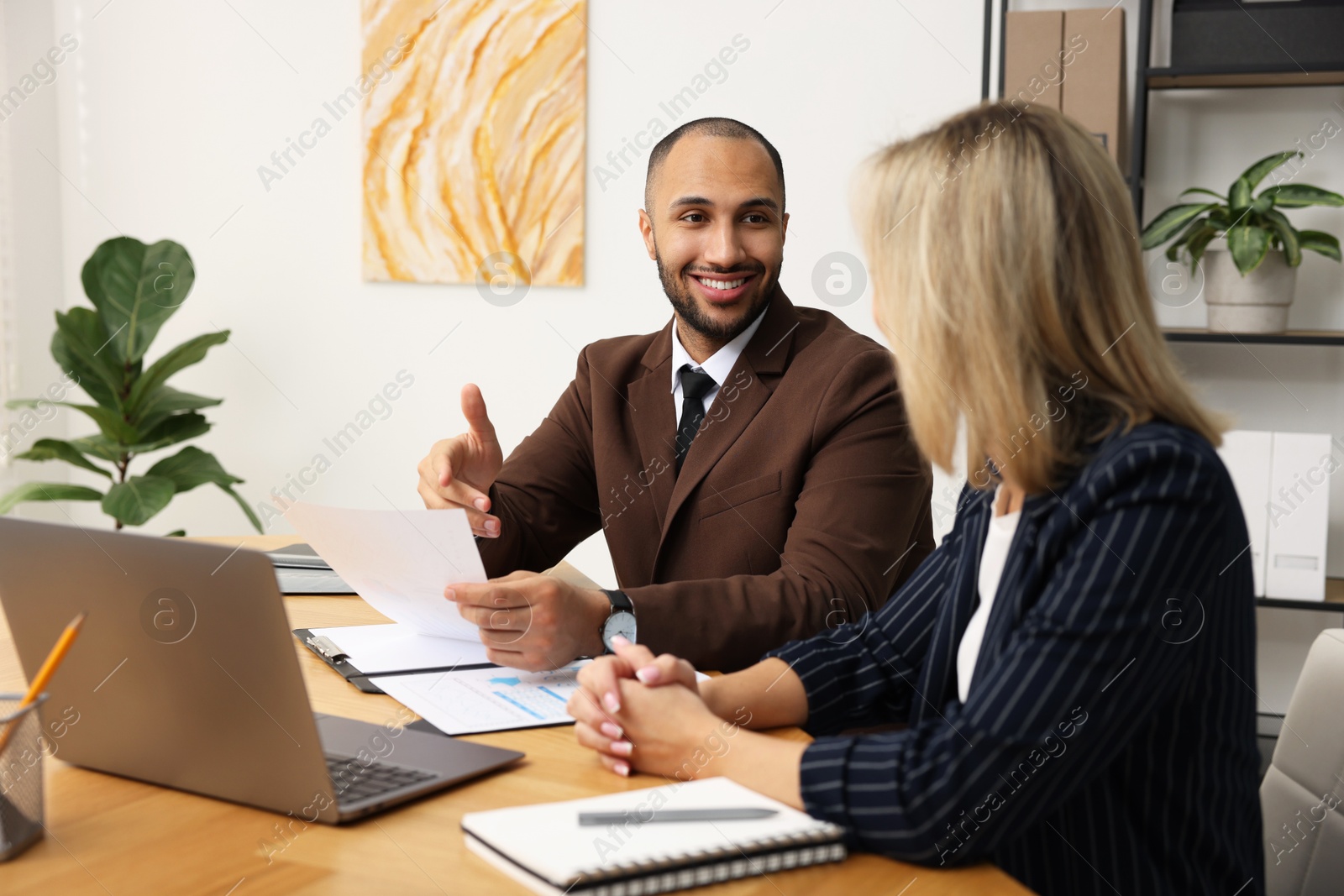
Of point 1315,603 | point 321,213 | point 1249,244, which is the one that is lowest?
point 1315,603

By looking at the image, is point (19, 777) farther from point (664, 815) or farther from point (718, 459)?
point (718, 459)

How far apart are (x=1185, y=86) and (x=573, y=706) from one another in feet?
7.72

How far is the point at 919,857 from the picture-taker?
2.65ft

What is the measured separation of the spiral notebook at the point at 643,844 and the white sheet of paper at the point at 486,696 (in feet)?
0.78

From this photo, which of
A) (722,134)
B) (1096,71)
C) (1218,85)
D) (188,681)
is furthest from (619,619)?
(1218,85)

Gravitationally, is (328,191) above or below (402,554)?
above

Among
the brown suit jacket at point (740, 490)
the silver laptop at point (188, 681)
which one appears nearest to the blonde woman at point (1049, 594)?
the silver laptop at point (188, 681)

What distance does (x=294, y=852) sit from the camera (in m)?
0.80

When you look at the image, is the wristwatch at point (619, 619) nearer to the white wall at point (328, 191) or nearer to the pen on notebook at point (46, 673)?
the pen on notebook at point (46, 673)

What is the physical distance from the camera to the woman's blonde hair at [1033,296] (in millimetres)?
911

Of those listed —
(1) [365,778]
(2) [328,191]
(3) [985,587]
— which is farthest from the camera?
(2) [328,191]

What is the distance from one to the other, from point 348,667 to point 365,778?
13.4 inches

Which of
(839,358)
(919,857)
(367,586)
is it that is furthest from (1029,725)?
(839,358)

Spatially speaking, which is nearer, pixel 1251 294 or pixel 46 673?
pixel 46 673
